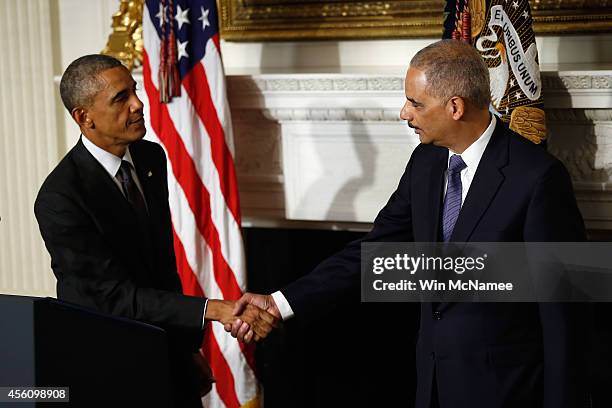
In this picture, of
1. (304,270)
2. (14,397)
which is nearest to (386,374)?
(304,270)

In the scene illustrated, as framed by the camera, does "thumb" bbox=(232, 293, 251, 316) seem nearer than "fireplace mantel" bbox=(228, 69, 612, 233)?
Yes

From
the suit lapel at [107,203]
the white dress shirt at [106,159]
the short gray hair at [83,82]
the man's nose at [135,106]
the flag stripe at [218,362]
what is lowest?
the flag stripe at [218,362]

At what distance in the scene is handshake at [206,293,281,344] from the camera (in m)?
2.89

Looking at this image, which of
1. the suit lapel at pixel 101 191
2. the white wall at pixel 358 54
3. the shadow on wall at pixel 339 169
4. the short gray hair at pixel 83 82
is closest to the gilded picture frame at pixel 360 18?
the white wall at pixel 358 54

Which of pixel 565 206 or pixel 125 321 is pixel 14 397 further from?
pixel 565 206

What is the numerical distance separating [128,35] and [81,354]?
9.20 feet

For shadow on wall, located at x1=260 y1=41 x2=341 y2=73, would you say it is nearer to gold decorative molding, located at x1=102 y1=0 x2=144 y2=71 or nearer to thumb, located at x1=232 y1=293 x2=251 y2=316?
gold decorative molding, located at x1=102 y1=0 x2=144 y2=71

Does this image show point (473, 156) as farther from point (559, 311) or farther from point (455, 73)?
point (559, 311)

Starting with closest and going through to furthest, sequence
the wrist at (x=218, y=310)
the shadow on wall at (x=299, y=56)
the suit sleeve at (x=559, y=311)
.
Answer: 1. the suit sleeve at (x=559, y=311)
2. the wrist at (x=218, y=310)
3. the shadow on wall at (x=299, y=56)

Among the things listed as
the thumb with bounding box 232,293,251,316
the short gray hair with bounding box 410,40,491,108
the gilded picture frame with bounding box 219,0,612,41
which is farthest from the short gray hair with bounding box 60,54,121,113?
the gilded picture frame with bounding box 219,0,612,41

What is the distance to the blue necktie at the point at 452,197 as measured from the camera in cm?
236

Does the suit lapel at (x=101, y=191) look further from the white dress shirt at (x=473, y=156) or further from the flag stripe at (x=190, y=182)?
the flag stripe at (x=190, y=182)

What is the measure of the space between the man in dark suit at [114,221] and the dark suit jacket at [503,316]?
0.70 metres

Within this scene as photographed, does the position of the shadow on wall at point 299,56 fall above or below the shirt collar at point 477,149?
above
